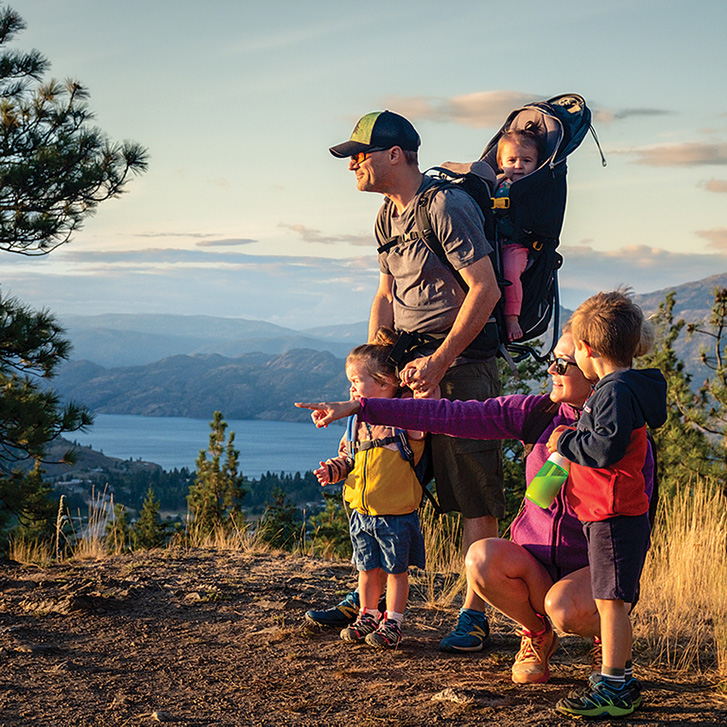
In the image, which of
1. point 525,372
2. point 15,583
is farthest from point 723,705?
point 525,372

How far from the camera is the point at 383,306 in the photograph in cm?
386

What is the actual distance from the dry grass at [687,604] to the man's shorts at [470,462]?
909 millimetres

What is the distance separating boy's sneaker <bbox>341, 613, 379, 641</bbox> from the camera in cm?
346

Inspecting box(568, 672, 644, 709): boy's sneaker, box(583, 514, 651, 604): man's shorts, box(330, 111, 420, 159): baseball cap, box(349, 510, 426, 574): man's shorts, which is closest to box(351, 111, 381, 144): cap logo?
box(330, 111, 420, 159): baseball cap

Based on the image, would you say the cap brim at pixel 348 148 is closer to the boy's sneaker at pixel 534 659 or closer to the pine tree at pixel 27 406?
the boy's sneaker at pixel 534 659

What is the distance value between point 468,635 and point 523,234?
1.67 metres

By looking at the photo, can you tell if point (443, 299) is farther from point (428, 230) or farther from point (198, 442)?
point (198, 442)

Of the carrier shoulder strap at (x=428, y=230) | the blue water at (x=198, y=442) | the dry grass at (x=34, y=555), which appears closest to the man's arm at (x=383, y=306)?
the carrier shoulder strap at (x=428, y=230)

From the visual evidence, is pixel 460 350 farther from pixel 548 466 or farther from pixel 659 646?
pixel 659 646

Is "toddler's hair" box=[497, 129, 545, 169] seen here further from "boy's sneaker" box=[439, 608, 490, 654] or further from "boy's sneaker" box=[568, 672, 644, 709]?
"boy's sneaker" box=[568, 672, 644, 709]

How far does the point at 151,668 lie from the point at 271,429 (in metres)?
162

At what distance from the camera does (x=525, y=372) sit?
47.1 feet

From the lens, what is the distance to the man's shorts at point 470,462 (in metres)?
3.45

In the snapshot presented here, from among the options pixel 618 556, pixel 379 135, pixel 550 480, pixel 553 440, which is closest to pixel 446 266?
pixel 379 135
